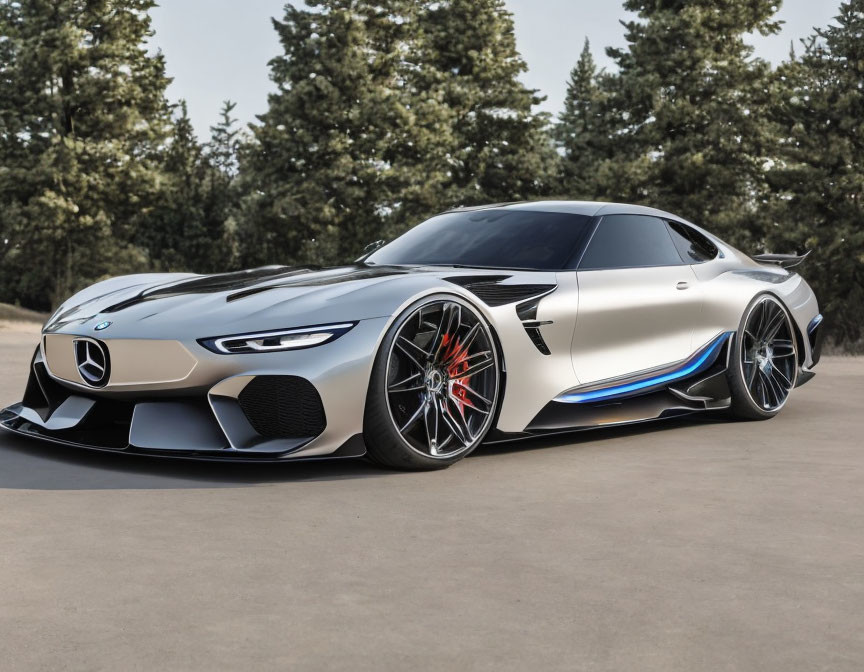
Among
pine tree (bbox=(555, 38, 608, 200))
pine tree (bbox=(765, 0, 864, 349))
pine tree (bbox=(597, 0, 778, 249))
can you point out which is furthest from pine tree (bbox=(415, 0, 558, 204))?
pine tree (bbox=(765, 0, 864, 349))

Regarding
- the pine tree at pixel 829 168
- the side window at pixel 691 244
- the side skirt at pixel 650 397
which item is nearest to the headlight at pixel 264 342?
the side skirt at pixel 650 397

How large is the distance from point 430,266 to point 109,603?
12.5 feet

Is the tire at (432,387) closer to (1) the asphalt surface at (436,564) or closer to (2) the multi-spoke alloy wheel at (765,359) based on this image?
(1) the asphalt surface at (436,564)

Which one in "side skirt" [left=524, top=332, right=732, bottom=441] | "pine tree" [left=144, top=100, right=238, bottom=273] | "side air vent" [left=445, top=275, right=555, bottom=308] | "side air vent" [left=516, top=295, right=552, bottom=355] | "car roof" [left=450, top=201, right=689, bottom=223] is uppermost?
"pine tree" [left=144, top=100, right=238, bottom=273]

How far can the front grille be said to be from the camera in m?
5.47

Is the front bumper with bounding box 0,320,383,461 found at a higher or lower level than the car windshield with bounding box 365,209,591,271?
lower

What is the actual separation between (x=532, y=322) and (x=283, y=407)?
5.17 feet

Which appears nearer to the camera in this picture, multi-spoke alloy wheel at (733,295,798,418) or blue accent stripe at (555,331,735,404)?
blue accent stripe at (555,331,735,404)

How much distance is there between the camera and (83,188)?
135ft

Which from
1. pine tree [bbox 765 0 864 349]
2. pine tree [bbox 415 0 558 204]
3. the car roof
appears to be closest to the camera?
the car roof

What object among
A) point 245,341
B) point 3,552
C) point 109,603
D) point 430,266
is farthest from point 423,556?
point 430,266

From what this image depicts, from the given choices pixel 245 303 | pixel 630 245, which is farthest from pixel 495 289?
pixel 630 245

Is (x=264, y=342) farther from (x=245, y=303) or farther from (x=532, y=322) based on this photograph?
(x=532, y=322)

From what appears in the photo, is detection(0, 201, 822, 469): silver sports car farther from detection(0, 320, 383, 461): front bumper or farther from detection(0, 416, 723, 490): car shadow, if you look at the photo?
detection(0, 416, 723, 490): car shadow
